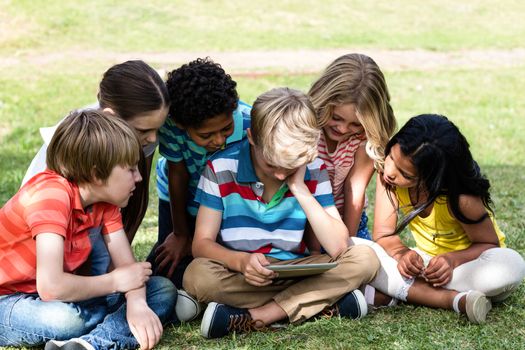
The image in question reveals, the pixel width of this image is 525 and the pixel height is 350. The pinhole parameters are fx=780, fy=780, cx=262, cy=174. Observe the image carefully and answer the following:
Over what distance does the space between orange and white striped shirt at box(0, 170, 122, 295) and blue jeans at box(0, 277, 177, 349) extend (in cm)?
10

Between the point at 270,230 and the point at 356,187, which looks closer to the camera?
the point at 270,230

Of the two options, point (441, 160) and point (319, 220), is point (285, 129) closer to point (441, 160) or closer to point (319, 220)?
point (319, 220)

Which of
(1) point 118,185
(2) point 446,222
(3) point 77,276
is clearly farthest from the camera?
(2) point 446,222

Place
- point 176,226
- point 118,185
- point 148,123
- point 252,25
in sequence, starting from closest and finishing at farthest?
point 118,185 < point 148,123 < point 176,226 < point 252,25

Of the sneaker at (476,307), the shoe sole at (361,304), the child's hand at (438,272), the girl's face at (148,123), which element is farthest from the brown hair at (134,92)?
the sneaker at (476,307)

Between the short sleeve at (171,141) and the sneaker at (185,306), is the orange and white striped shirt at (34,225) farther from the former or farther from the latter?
the short sleeve at (171,141)

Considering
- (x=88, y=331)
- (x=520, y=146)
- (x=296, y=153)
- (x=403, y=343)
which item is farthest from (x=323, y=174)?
(x=520, y=146)

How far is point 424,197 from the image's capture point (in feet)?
12.0

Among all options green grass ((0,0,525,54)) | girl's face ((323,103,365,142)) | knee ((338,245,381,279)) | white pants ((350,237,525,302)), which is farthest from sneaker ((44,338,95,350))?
green grass ((0,0,525,54))

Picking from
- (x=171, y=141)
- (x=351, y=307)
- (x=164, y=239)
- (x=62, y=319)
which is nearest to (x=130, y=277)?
(x=62, y=319)

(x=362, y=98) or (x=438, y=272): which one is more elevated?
(x=362, y=98)

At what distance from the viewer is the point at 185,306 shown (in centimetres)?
336

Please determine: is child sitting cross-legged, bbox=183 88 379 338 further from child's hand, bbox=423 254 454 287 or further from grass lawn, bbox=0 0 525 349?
child's hand, bbox=423 254 454 287

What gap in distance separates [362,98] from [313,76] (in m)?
8.25
